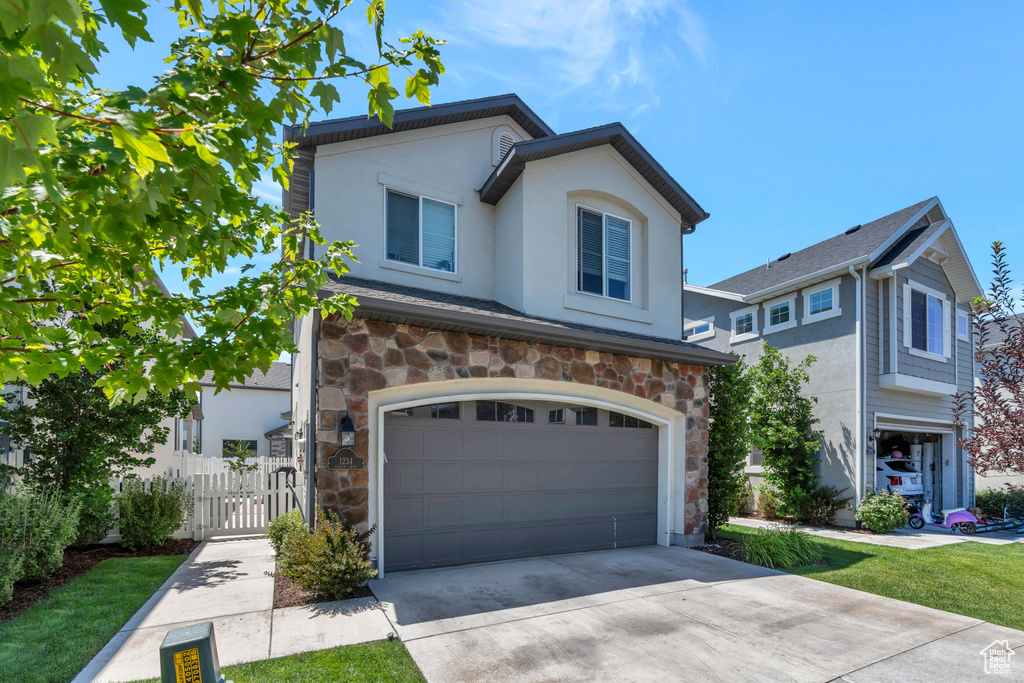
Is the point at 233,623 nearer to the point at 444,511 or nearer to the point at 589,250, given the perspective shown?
the point at 444,511

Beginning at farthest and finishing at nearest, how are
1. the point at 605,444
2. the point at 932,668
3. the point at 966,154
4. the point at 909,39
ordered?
the point at 966,154, the point at 605,444, the point at 909,39, the point at 932,668

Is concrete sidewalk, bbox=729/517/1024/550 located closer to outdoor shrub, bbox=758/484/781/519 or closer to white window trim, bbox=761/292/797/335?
outdoor shrub, bbox=758/484/781/519

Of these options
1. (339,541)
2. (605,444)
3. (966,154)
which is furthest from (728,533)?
(966,154)

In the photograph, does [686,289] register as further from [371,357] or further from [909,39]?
[371,357]

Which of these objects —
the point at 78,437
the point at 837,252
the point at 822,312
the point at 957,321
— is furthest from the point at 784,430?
the point at 78,437

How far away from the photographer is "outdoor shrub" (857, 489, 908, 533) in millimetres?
12484

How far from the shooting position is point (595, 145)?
34.1ft

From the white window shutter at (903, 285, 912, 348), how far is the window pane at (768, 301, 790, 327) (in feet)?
8.72

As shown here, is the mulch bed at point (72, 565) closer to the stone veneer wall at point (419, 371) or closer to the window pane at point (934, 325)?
the stone veneer wall at point (419, 371)

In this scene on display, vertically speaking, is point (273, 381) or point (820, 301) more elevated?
point (820, 301)

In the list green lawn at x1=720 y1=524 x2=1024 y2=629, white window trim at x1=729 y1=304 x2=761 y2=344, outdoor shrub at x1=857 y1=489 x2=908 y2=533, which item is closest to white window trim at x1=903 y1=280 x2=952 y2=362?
white window trim at x1=729 y1=304 x2=761 y2=344

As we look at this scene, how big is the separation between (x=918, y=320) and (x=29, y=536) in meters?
18.5

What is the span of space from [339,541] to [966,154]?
1412 cm

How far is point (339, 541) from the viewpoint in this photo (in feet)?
21.5
